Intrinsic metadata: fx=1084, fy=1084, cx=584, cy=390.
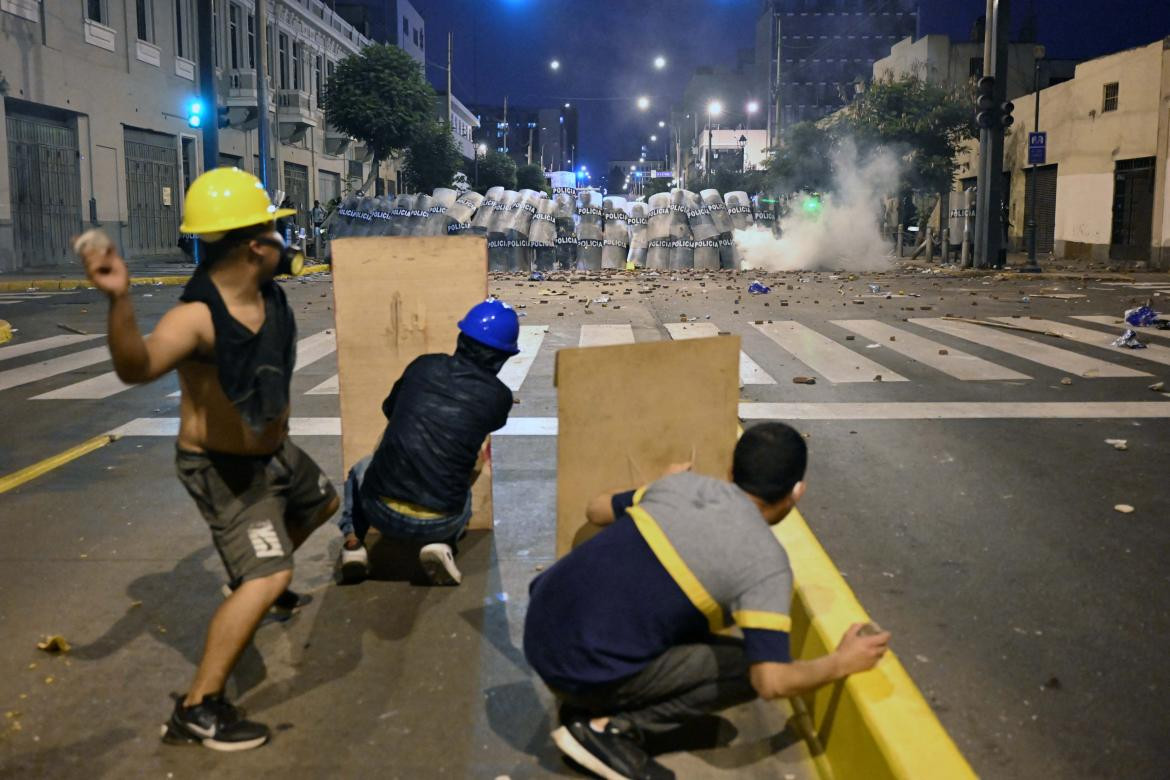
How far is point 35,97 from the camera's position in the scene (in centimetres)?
2714

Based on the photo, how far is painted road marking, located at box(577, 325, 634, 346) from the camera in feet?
40.4

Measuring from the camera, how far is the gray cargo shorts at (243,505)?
3.32m

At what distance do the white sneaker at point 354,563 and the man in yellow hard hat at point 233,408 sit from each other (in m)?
1.09

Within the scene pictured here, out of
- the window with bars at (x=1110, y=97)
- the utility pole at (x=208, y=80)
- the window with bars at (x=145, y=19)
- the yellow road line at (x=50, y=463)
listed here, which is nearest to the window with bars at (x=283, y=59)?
the window with bars at (x=145, y=19)

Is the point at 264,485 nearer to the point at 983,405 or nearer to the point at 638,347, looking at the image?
the point at 638,347

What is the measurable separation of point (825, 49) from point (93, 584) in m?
144

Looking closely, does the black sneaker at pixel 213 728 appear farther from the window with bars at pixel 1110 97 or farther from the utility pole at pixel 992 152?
the window with bars at pixel 1110 97

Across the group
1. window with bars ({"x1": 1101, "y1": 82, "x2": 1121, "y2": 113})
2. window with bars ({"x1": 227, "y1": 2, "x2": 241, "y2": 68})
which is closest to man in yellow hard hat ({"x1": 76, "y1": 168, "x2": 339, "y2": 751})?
window with bars ({"x1": 1101, "y1": 82, "x2": 1121, "y2": 113})

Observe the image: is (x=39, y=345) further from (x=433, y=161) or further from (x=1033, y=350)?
(x=433, y=161)

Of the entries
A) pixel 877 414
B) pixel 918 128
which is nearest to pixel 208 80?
pixel 877 414

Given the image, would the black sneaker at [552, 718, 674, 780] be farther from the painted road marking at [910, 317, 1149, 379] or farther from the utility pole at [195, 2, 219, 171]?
the utility pole at [195, 2, 219, 171]

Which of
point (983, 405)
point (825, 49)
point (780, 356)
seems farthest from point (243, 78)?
point (825, 49)

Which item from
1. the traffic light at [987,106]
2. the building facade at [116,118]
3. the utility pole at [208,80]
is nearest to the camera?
the utility pole at [208,80]

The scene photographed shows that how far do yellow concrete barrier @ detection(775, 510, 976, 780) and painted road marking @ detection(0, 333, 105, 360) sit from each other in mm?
10446
